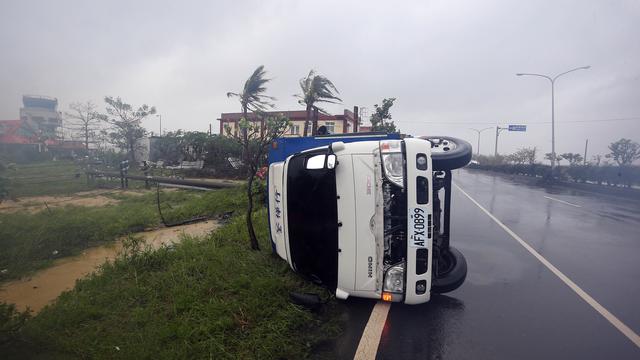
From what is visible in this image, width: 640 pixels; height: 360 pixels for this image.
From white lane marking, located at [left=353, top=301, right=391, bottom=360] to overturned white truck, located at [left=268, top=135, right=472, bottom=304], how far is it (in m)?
0.39

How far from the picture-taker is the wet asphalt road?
307 centimetres

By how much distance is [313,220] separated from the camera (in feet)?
11.0

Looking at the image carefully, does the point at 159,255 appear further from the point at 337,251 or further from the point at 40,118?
the point at 337,251

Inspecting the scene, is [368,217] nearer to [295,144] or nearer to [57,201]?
[295,144]

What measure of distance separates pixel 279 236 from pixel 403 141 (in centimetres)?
200

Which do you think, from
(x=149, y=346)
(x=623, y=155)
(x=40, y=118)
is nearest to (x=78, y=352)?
(x=149, y=346)

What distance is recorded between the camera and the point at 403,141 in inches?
125

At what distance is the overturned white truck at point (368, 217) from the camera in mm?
3102

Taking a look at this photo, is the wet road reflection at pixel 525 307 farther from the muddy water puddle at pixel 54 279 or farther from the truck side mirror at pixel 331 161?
the muddy water puddle at pixel 54 279

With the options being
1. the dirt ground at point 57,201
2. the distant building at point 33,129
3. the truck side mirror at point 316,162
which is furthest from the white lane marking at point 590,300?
the dirt ground at point 57,201

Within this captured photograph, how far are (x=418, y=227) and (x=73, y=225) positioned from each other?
834 cm

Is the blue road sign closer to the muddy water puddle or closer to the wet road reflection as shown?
the wet road reflection

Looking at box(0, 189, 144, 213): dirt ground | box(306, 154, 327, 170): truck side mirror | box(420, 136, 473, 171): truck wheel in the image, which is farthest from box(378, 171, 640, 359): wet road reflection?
box(0, 189, 144, 213): dirt ground

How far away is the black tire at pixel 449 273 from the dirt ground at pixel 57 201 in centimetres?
676
